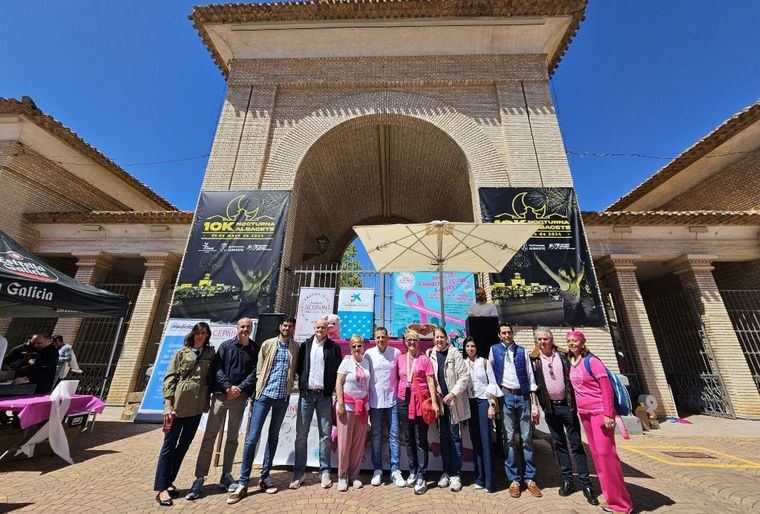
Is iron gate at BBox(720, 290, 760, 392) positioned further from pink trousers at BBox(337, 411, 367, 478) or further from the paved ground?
pink trousers at BBox(337, 411, 367, 478)

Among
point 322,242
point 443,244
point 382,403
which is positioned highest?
point 322,242

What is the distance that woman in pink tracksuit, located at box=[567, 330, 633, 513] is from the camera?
3.13 metres

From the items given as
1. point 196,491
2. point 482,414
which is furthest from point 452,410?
point 196,491

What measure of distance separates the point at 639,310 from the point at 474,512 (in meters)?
8.14

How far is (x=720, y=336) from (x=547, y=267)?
5241 millimetres

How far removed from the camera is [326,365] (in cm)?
389

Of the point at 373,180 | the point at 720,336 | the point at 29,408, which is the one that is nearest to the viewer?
the point at 29,408

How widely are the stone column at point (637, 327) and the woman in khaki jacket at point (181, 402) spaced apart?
9.46 metres

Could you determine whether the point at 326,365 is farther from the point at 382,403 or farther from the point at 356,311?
the point at 356,311

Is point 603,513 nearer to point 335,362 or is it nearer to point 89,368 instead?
point 335,362

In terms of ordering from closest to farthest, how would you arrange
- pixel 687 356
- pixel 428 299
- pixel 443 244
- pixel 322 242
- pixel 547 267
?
pixel 443 244 → pixel 547 267 → pixel 428 299 → pixel 687 356 → pixel 322 242

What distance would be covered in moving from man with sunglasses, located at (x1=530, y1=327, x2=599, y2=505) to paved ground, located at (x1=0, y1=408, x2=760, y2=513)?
329 mm

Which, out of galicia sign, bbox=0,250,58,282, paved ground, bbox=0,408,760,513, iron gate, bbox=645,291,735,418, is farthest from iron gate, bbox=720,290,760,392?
galicia sign, bbox=0,250,58,282

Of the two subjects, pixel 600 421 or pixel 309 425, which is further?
pixel 309 425
